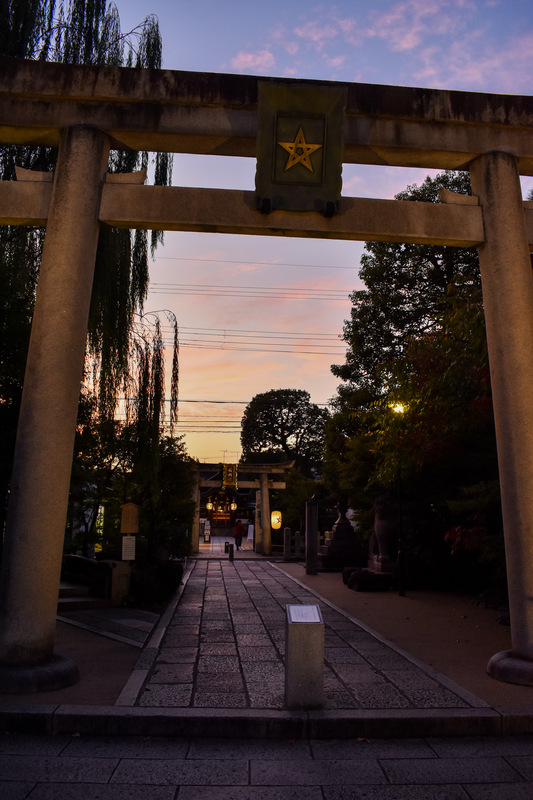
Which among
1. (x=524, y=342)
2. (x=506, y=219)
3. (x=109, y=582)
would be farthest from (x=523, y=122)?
(x=109, y=582)

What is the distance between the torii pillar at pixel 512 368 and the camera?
5355 mm

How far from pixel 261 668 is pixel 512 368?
12.8 ft

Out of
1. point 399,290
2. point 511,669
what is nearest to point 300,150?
point 511,669

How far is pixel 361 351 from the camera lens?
20.9 metres

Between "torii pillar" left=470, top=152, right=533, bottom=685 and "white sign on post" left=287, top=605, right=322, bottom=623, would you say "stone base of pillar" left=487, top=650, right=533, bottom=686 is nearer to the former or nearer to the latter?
"torii pillar" left=470, top=152, right=533, bottom=685

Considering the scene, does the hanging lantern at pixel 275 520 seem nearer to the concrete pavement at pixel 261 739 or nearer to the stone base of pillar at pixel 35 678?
the concrete pavement at pixel 261 739

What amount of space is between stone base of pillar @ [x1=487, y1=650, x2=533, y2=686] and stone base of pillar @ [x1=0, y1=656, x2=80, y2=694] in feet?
12.7

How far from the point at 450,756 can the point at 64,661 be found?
332cm

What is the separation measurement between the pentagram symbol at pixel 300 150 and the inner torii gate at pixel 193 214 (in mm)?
52

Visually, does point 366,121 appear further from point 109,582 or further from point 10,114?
point 109,582

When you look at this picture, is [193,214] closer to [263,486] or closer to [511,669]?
[511,669]

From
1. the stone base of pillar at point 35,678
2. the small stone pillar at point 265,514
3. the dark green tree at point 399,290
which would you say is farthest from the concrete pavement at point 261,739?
the small stone pillar at point 265,514

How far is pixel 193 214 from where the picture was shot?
5.89 m

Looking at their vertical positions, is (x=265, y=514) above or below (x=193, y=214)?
below
